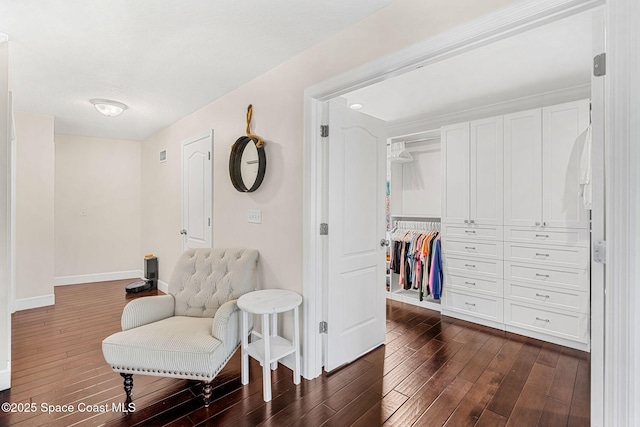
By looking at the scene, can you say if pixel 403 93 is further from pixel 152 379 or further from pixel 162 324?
pixel 152 379

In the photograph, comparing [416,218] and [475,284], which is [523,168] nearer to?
[475,284]

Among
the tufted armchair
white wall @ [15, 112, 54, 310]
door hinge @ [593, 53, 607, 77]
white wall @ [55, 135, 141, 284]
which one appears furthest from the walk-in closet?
white wall @ [55, 135, 141, 284]

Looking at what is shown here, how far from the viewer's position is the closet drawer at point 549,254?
2748 mm

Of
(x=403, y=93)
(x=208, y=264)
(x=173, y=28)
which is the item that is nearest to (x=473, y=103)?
(x=403, y=93)

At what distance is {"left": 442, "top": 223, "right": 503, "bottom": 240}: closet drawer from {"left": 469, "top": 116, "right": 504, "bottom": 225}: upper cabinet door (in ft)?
0.19

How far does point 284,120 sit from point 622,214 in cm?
210

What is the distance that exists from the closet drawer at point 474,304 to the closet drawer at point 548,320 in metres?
0.08

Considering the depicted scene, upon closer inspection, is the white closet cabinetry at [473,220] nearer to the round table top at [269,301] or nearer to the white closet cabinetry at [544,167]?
the white closet cabinetry at [544,167]

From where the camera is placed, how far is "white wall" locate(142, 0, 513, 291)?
1.70 metres

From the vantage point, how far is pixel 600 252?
3.91ft

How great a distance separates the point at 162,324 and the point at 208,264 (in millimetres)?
596

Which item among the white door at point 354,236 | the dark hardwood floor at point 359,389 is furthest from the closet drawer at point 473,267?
the white door at point 354,236

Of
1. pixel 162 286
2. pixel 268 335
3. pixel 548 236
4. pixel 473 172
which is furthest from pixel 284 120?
pixel 162 286

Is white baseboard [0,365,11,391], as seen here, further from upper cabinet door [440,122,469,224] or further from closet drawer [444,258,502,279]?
upper cabinet door [440,122,469,224]
